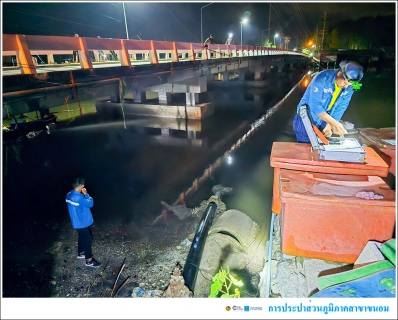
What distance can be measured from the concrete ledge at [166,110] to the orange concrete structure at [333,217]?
47.8 feet

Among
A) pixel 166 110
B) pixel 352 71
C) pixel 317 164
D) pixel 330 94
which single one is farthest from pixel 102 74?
pixel 166 110

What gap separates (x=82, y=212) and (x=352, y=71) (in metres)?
4.78

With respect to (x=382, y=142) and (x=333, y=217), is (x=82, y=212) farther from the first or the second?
(x=382, y=142)

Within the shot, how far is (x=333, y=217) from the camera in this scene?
7.78 ft

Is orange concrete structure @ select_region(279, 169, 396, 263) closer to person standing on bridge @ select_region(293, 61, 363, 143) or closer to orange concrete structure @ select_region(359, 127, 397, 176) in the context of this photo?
orange concrete structure @ select_region(359, 127, 397, 176)

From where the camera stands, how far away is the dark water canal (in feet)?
21.1

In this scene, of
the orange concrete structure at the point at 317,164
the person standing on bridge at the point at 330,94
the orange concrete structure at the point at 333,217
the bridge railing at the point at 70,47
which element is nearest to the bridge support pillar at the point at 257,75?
the bridge railing at the point at 70,47

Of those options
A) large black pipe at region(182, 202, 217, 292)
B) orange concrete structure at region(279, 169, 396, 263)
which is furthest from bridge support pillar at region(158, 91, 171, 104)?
orange concrete structure at region(279, 169, 396, 263)

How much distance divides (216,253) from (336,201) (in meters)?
2.87

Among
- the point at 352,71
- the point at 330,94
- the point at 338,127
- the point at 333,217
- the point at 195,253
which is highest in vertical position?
the point at 352,71

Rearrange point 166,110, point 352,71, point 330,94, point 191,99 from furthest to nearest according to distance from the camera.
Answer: point 166,110
point 191,99
point 330,94
point 352,71

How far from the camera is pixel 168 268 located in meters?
4.66

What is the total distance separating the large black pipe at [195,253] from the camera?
393 centimetres

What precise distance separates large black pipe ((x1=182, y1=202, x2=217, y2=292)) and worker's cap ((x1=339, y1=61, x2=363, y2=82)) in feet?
12.1
